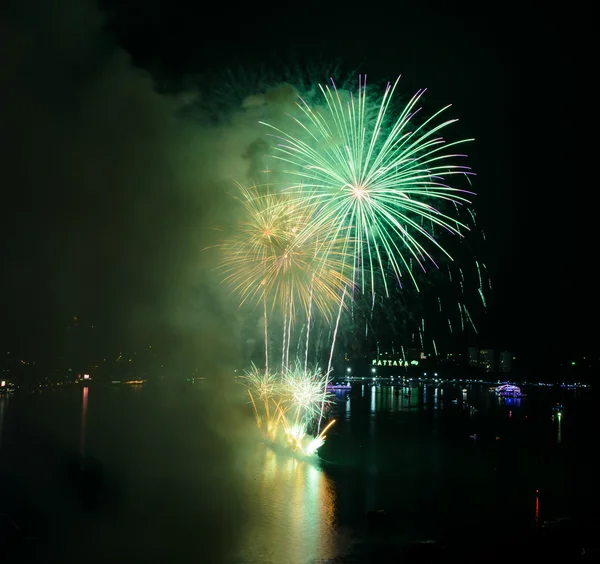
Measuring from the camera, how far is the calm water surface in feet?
36.4

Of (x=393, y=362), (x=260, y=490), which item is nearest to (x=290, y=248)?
(x=260, y=490)

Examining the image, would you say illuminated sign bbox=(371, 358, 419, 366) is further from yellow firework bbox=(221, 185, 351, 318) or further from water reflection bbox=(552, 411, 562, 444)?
yellow firework bbox=(221, 185, 351, 318)

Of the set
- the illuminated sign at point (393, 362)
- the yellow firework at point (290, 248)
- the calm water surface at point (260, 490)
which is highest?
the yellow firework at point (290, 248)

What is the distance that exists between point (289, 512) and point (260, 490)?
2.31 metres

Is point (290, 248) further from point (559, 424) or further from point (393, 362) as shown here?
point (393, 362)

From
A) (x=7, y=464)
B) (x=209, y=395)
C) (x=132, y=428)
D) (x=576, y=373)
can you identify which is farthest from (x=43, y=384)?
(x=576, y=373)

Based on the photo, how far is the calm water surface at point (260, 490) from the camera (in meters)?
11.1

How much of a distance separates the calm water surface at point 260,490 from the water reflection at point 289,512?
→ 42 mm

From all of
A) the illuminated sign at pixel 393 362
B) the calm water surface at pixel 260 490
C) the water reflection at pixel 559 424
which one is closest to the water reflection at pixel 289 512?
the calm water surface at pixel 260 490

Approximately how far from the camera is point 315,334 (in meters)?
33.2

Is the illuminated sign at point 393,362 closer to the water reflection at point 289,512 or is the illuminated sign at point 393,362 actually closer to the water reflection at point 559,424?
the water reflection at point 559,424

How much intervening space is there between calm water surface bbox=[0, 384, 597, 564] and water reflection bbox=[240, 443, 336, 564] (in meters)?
0.04

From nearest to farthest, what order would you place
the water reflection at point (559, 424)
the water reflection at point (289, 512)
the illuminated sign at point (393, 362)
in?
the water reflection at point (289, 512), the water reflection at point (559, 424), the illuminated sign at point (393, 362)

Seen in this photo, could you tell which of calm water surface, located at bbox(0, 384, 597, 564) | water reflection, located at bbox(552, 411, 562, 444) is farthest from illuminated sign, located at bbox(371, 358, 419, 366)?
calm water surface, located at bbox(0, 384, 597, 564)
